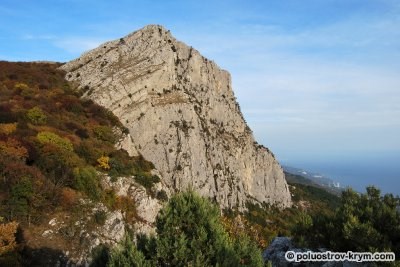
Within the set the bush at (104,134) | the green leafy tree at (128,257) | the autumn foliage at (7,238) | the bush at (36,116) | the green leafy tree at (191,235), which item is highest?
the bush at (36,116)

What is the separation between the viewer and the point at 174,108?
Answer: 2327 inches

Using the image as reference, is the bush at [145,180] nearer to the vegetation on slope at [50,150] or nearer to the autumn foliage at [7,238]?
the vegetation on slope at [50,150]

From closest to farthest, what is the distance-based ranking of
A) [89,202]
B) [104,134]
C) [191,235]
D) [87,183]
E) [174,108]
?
[191,235], [89,202], [87,183], [104,134], [174,108]

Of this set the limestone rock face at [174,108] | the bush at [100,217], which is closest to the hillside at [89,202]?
the bush at [100,217]

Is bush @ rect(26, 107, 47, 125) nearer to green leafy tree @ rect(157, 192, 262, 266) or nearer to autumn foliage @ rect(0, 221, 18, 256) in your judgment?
autumn foliage @ rect(0, 221, 18, 256)

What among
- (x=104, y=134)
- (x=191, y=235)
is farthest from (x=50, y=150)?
(x=191, y=235)

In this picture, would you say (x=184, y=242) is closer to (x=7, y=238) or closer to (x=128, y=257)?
(x=128, y=257)

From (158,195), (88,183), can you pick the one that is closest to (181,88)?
(158,195)

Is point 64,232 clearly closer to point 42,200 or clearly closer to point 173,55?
point 42,200

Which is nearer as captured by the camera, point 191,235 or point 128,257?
point 128,257

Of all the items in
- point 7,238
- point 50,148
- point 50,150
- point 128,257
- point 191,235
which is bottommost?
point 7,238

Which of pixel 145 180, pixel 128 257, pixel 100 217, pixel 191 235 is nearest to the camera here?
pixel 128 257

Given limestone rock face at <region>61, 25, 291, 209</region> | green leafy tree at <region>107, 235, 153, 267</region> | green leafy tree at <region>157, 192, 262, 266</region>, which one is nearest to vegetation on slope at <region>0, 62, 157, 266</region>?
limestone rock face at <region>61, 25, 291, 209</region>

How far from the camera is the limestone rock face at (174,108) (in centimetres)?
5384
